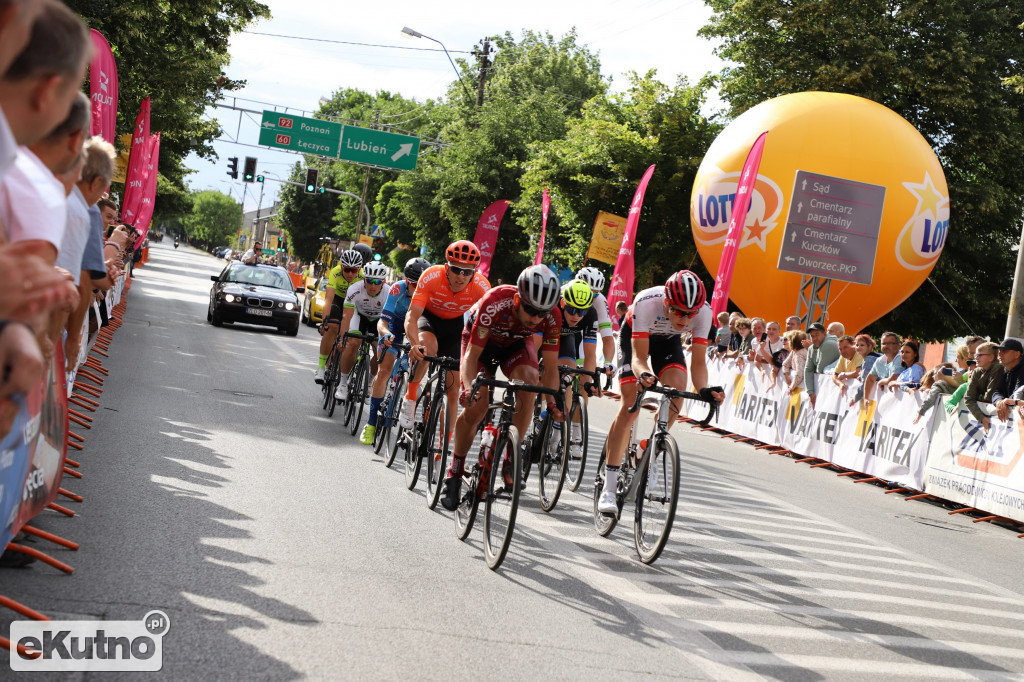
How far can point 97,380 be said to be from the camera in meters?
12.9

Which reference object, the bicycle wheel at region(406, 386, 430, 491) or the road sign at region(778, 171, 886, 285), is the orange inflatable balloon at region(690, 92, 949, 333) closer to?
the road sign at region(778, 171, 886, 285)

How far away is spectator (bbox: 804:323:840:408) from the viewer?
1583cm

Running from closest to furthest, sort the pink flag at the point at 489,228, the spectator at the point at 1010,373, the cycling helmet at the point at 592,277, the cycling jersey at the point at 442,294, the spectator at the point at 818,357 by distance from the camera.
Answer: the cycling jersey at the point at 442,294
the cycling helmet at the point at 592,277
the spectator at the point at 1010,373
the spectator at the point at 818,357
the pink flag at the point at 489,228

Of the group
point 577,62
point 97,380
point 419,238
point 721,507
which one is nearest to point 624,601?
point 721,507

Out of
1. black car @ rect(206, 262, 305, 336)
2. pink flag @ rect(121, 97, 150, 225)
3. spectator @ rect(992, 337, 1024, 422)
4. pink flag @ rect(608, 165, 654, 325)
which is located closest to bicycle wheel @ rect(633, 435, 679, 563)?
spectator @ rect(992, 337, 1024, 422)

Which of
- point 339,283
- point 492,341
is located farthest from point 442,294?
point 339,283

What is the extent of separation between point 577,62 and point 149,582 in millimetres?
74021

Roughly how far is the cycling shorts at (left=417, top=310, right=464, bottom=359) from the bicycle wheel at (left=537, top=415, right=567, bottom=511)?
45.3 inches

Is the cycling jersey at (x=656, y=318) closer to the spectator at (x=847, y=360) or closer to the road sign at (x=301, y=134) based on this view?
the spectator at (x=847, y=360)

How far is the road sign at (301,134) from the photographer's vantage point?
42781 mm

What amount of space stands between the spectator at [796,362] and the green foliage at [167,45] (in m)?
14.1

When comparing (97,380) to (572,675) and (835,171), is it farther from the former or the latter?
(835,171)

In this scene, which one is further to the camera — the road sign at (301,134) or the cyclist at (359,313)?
the road sign at (301,134)

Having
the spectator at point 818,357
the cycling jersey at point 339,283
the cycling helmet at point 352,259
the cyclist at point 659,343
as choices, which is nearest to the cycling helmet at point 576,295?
the cyclist at point 659,343
